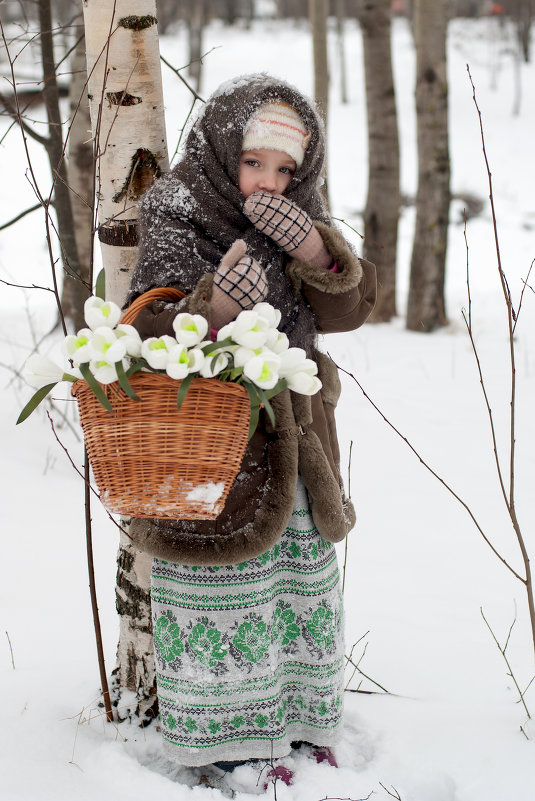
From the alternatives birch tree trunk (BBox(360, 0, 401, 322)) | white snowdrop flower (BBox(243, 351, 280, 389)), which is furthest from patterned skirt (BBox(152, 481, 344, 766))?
birch tree trunk (BBox(360, 0, 401, 322))

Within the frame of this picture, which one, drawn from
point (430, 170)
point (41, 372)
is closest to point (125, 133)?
point (41, 372)

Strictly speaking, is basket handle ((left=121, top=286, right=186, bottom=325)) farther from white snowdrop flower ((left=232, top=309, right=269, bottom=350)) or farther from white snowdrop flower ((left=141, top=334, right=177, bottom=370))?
Answer: white snowdrop flower ((left=232, top=309, right=269, bottom=350))

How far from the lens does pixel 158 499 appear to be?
5.31 ft

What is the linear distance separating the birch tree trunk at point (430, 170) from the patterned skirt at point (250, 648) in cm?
479

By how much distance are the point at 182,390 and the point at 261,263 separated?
560mm

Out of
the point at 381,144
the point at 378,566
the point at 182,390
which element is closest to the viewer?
the point at 182,390

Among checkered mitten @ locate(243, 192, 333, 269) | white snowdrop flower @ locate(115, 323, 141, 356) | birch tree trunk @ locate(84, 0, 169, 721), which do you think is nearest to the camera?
white snowdrop flower @ locate(115, 323, 141, 356)

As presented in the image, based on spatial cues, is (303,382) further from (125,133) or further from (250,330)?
(125,133)

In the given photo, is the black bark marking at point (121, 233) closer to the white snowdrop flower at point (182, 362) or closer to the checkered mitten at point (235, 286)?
the checkered mitten at point (235, 286)

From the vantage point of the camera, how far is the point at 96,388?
1.58 metres

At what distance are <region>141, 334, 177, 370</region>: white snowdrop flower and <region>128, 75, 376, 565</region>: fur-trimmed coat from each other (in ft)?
0.99

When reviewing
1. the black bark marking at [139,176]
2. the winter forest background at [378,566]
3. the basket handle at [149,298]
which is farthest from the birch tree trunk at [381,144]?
the basket handle at [149,298]

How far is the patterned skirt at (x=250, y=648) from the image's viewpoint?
2010mm

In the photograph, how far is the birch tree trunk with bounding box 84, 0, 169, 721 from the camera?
2.06 metres
